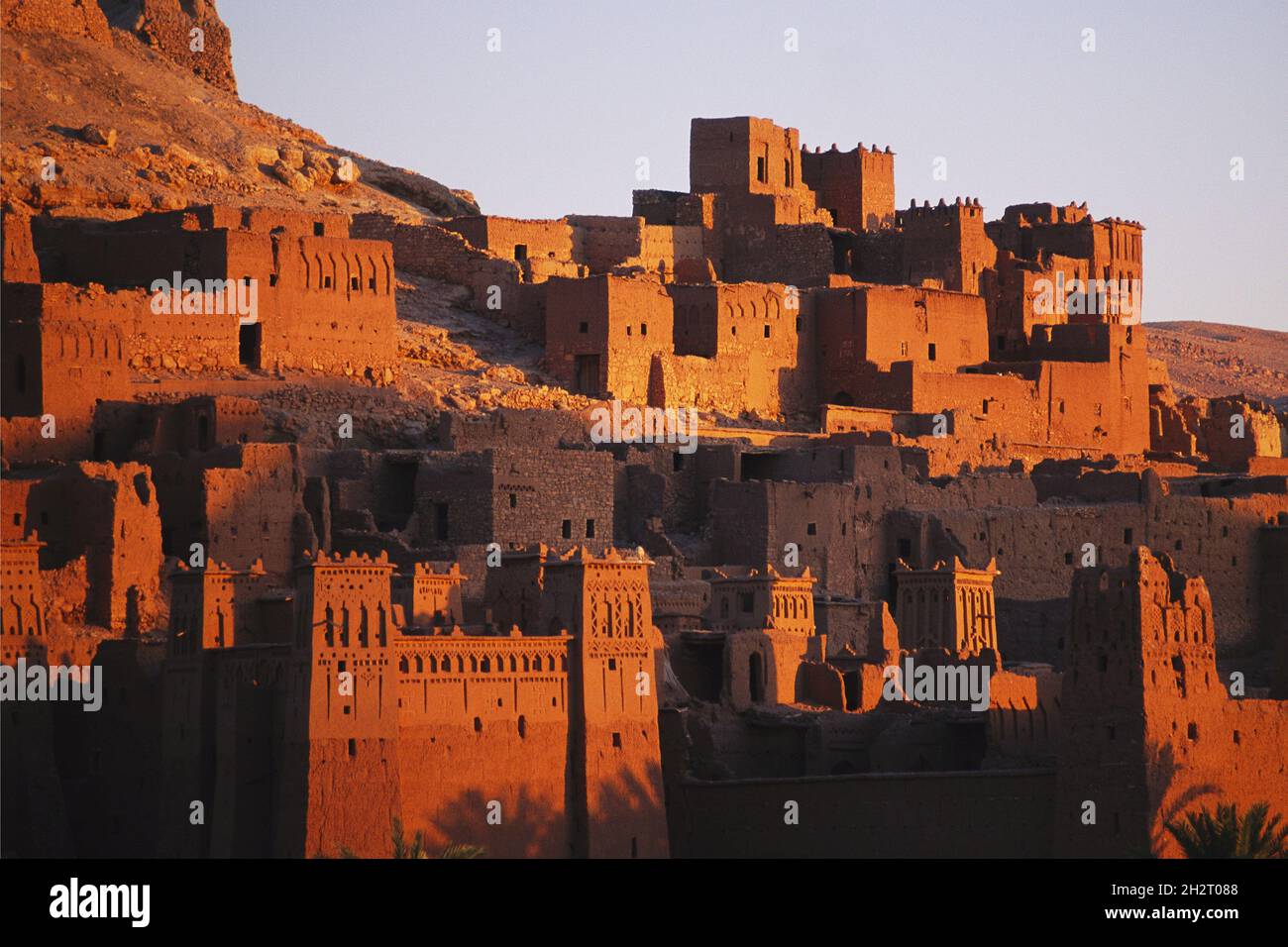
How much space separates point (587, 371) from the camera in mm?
84250

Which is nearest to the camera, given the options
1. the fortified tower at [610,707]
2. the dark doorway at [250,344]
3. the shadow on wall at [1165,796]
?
the shadow on wall at [1165,796]

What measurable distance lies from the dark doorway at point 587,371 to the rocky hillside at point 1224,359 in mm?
60339

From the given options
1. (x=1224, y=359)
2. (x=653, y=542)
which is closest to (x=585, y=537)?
(x=653, y=542)

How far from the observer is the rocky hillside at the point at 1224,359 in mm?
150125

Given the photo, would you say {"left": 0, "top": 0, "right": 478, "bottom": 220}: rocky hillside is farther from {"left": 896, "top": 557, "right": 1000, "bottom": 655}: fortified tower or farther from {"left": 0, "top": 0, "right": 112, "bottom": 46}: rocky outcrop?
{"left": 896, "top": 557, "right": 1000, "bottom": 655}: fortified tower

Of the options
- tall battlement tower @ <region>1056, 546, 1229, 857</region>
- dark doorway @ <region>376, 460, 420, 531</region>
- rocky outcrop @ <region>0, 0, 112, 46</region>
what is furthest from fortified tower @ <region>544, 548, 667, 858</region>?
rocky outcrop @ <region>0, 0, 112, 46</region>

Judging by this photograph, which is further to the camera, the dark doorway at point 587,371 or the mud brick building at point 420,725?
the dark doorway at point 587,371

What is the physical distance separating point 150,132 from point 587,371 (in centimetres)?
1376

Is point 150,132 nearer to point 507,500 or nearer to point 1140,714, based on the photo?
point 507,500

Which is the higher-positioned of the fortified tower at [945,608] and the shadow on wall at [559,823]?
the fortified tower at [945,608]

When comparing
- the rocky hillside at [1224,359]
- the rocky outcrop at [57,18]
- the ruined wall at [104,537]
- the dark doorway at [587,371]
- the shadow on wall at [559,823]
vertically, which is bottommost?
the shadow on wall at [559,823]

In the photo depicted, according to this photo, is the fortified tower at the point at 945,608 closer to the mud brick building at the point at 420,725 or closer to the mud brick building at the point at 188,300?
the mud brick building at the point at 420,725

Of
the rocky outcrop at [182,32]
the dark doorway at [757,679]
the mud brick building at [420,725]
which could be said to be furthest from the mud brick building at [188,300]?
the rocky outcrop at [182,32]
